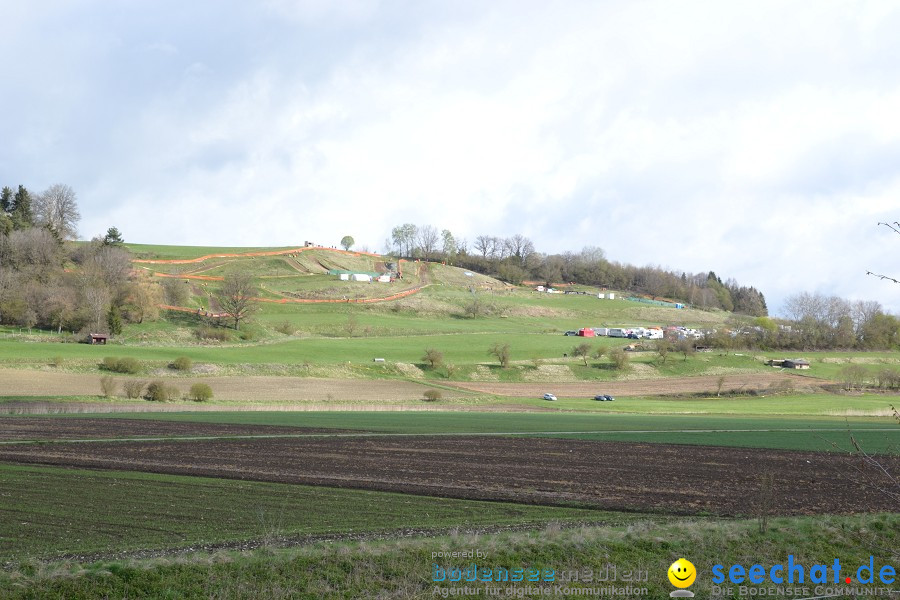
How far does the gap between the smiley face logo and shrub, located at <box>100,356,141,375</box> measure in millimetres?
66916

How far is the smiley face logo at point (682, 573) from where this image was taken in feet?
48.5

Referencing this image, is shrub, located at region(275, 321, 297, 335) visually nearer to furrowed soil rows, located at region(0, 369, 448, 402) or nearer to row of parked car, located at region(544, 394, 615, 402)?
furrowed soil rows, located at region(0, 369, 448, 402)

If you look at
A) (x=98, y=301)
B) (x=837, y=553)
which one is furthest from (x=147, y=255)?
(x=837, y=553)

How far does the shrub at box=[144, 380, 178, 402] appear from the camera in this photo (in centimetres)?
6103

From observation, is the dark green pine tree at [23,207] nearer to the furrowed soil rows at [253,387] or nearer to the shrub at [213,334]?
the shrub at [213,334]

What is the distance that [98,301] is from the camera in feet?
301

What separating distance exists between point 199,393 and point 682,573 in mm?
55093

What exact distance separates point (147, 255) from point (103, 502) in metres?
154

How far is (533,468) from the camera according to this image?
101 ft

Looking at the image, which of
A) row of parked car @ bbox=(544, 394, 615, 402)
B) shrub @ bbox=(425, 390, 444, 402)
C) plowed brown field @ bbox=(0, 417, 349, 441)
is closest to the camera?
plowed brown field @ bbox=(0, 417, 349, 441)

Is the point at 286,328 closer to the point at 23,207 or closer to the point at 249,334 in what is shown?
the point at 249,334

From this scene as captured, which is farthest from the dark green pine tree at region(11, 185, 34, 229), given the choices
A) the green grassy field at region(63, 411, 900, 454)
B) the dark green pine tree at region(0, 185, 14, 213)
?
the green grassy field at region(63, 411, 900, 454)

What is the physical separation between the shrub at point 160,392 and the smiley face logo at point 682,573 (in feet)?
176

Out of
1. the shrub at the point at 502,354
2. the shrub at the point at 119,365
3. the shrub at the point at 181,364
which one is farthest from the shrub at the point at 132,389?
the shrub at the point at 502,354
